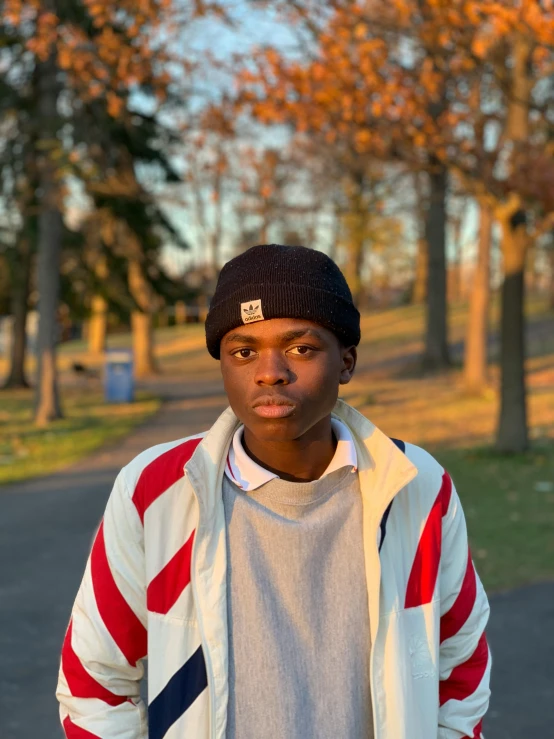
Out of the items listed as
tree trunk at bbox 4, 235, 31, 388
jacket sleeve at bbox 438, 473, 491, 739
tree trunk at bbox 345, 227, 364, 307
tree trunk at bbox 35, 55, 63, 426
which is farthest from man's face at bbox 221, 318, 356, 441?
tree trunk at bbox 345, 227, 364, 307

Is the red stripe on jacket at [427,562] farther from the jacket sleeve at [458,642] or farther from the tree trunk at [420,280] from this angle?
the tree trunk at [420,280]

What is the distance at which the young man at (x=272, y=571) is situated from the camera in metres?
1.84

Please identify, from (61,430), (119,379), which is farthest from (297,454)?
(119,379)

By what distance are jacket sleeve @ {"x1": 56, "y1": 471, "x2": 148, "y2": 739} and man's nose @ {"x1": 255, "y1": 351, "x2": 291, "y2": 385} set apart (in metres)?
0.36

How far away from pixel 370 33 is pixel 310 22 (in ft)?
2.40

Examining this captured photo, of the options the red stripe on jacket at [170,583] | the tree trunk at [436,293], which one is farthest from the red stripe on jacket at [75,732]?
the tree trunk at [436,293]

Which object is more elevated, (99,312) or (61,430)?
(99,312)

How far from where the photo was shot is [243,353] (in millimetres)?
1976

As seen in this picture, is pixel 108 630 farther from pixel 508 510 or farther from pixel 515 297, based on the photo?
pixel 515 297

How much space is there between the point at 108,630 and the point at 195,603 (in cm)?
20

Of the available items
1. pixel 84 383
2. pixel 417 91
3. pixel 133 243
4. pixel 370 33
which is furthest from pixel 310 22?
pixel 84 383

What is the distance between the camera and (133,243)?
78.9ft

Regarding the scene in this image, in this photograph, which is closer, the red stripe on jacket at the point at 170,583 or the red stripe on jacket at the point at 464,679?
the red stripe on jacket at the point at 170,583

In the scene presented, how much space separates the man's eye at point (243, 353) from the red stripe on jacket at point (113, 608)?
0.46m
